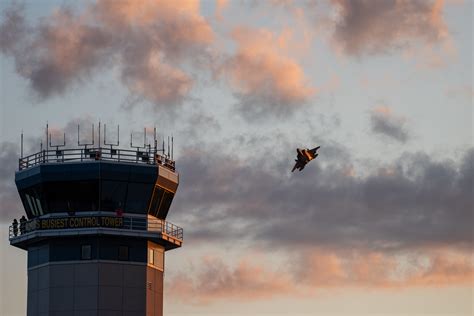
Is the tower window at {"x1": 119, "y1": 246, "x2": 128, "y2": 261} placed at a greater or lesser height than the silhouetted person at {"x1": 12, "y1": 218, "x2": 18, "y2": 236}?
lesser

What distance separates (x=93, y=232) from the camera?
15912 cm

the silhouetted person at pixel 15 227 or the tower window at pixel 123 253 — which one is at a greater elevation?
the silhouetted person at pixel 15 227

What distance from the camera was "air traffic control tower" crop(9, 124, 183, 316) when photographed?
525 ft

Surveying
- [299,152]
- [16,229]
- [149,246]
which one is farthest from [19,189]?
[299,152]

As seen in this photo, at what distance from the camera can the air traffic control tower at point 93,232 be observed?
159875mm

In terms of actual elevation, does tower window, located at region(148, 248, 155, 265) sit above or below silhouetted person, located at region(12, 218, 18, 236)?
below

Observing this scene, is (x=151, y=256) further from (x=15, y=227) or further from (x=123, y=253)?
(x=15, y=227)

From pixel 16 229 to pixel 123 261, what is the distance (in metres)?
11.4

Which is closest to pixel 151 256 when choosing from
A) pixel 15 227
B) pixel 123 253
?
pixel 123 253

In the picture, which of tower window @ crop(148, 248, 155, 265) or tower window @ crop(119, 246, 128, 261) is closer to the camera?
tower window @ crop(119, 246, 128, 261)

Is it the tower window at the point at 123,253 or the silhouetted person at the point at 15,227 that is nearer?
the tower window at the point at 123,253

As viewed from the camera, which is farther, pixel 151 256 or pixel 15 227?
pixel 15 227

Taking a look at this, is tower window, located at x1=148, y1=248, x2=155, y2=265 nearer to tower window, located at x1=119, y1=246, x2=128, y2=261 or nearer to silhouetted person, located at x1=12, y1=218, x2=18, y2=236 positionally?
tower window, located at x1=119, y1=246, x2=128, y2=261

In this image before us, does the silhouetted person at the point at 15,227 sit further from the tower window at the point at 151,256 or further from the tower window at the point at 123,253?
the tower window at the point at 151,256
